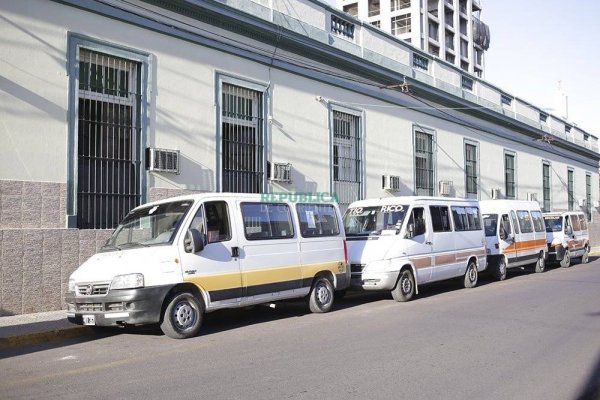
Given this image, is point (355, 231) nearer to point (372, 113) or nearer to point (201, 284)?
point (201, 284)

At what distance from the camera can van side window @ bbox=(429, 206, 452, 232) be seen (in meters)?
13.2

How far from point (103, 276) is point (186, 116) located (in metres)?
5.84

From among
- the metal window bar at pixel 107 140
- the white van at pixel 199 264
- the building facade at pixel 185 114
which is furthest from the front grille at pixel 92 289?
the metal window bar at pixel 107 140

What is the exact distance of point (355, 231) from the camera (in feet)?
41.4

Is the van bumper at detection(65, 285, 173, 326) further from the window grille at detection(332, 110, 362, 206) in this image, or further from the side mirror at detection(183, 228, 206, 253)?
the window grille at detection(332, 110, 362, 206)

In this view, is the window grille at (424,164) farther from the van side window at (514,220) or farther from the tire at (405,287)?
the tire at (405,287)

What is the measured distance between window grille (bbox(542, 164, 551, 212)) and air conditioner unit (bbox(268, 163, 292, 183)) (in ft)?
69.4

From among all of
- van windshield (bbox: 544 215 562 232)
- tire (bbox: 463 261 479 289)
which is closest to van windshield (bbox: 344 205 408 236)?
tire (bbox: 463 261 479 289)

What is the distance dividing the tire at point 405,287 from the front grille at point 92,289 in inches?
236

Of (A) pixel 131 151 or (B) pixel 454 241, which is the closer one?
(A) pixel 131 151

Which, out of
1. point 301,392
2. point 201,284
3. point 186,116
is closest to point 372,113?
point 186,116

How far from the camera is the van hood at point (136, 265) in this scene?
312 inches

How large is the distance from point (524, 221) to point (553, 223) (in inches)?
150

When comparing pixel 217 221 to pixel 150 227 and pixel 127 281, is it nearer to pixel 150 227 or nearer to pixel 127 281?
pixel 150 227
